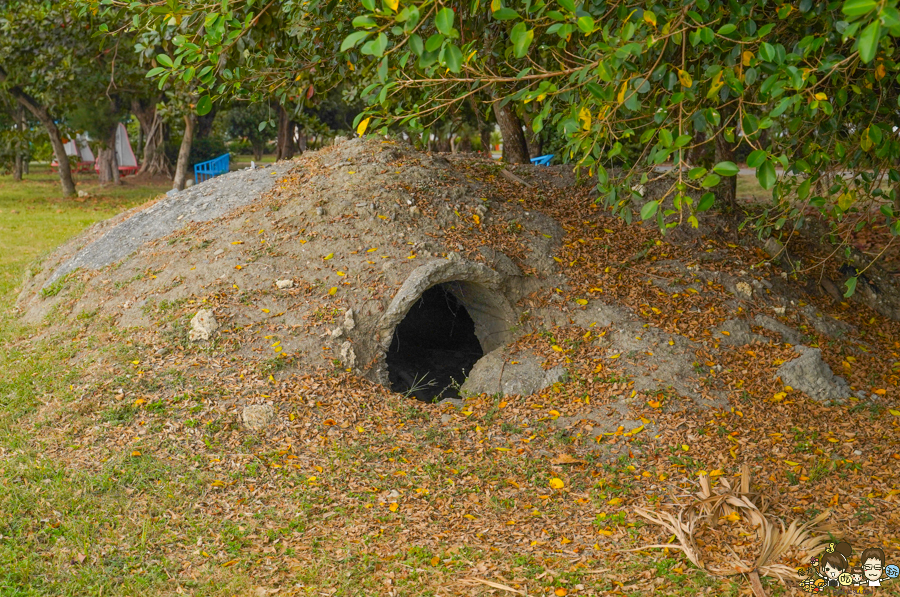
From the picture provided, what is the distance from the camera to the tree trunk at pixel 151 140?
76.5 ft

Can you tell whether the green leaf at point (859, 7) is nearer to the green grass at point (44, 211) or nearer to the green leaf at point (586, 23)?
the green leaf at point (586, 23)

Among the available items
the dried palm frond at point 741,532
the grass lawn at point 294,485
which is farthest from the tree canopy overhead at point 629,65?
the grass lawn at point 294,485

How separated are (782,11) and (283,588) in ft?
13.5

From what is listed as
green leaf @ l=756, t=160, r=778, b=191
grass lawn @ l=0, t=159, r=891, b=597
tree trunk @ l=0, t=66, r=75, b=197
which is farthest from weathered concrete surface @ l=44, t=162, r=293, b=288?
tree trunk @ l=0, t=66, r=75, b=197

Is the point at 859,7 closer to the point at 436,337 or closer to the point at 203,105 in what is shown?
the point at 203,105

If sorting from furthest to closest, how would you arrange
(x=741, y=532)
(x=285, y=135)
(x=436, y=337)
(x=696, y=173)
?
(x=285, y=135), (x=436, y=337), (x=741, y=532), (x=696, y=173)

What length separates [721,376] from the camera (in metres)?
6.25

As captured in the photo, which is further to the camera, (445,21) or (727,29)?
A: (727,29)

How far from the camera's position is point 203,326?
6.43 meters

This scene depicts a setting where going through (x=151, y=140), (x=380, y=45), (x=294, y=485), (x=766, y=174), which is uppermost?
(x=380, y=45)

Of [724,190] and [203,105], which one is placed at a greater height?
[203,105]

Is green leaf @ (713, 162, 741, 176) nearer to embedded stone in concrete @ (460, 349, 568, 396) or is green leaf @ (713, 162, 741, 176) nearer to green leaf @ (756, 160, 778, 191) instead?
green leaf @ (756, 160, 778, 191)

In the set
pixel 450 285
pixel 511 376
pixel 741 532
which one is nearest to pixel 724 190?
pixel 450 285

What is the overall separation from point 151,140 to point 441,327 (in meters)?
18.9
